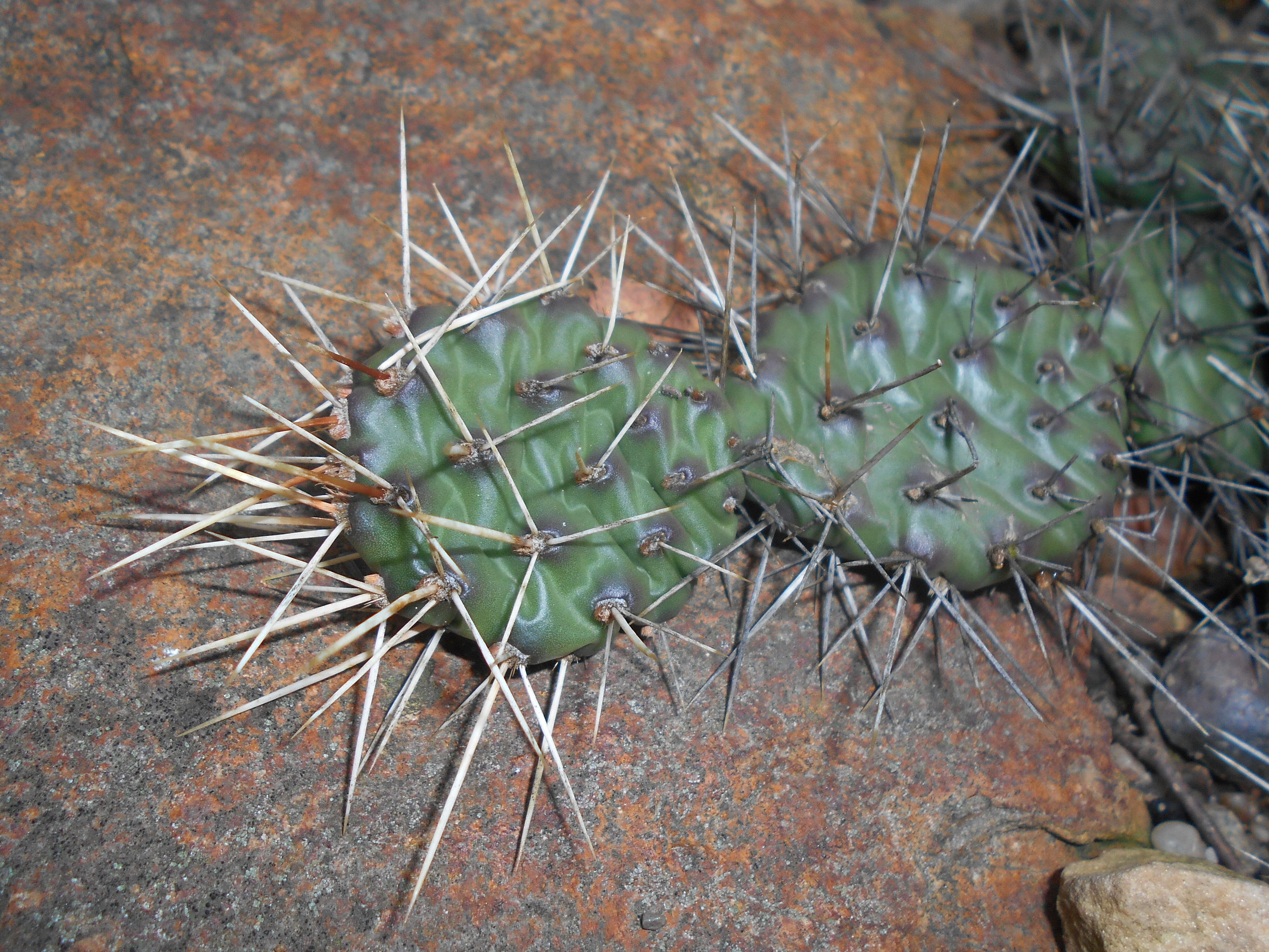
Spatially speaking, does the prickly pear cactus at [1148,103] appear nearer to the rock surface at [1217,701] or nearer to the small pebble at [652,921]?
the rock surface at [1217,701]

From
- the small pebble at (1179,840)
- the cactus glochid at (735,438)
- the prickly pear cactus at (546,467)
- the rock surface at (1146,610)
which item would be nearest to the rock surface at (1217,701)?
the rock surface at (1146,610)

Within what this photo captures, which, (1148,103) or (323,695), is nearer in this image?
(323,695)

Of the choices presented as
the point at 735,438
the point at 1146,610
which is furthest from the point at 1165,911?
the point at 735,438

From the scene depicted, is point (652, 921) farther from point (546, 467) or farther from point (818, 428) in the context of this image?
point (818, 428)

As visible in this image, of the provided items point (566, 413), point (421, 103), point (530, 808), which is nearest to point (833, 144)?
point (421, 103)

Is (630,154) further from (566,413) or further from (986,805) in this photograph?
(986,805)

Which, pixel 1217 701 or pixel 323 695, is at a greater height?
pixel 323 695

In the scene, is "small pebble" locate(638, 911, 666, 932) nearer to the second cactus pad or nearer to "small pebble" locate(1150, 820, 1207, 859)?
the second cactus pad
